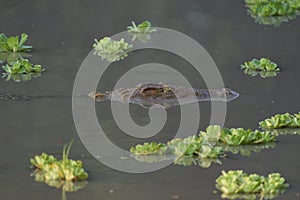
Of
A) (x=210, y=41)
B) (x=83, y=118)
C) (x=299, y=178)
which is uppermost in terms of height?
(x=210, y=41)

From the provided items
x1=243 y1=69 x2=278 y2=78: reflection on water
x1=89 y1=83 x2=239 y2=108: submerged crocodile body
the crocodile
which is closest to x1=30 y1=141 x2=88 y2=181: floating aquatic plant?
the crocodile

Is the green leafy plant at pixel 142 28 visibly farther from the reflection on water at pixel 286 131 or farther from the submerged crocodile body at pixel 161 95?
the reflection on water at pixel 286 131

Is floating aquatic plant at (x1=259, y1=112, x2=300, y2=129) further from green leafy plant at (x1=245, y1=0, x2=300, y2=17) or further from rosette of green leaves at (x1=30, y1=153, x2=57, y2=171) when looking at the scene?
green leafy plant at (x1=245, y1=0, x2=300, y2=17)

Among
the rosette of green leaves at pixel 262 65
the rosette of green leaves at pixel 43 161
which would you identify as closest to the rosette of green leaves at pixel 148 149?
the rosette of green leaves at pixel 43 161

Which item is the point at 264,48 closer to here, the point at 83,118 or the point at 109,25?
the point at 109,25

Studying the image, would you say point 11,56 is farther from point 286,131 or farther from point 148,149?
point 286,131

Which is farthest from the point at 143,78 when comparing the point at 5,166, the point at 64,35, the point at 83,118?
A: the point at 5,166

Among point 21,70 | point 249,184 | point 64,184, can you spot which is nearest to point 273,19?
point 21,70
